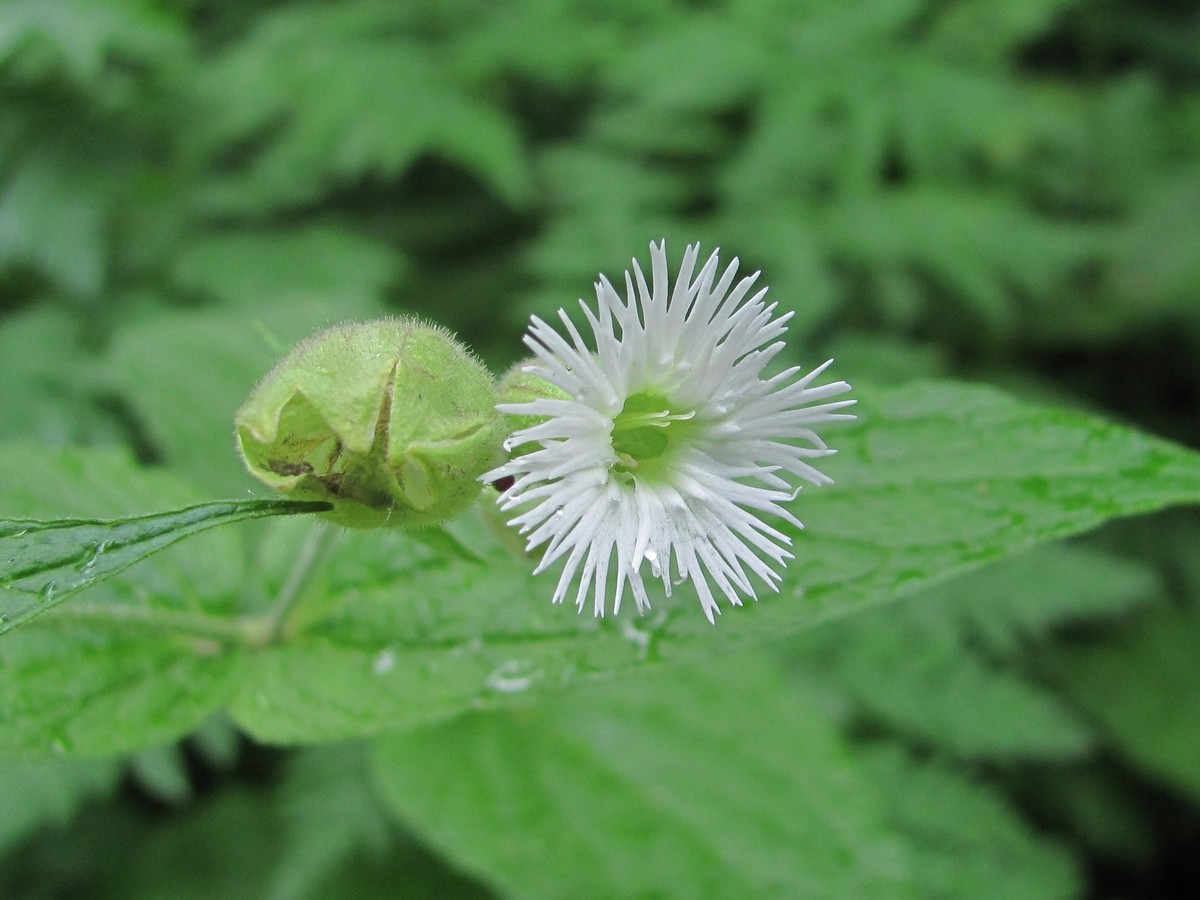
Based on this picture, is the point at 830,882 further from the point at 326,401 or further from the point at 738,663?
the point at 326,401

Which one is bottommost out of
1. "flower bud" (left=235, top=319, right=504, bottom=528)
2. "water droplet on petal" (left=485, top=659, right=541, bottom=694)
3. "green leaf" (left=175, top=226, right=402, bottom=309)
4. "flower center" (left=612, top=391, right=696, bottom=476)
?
"water droplet on petal" (left=485, top=659, right=541, bottom=694)

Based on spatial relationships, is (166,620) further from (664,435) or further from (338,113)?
(338,113)

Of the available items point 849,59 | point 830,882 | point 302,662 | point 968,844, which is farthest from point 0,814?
point 849,59

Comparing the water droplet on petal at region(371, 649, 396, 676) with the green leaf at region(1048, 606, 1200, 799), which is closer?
the water droplet on petal at region(371, 649, 396, 676)

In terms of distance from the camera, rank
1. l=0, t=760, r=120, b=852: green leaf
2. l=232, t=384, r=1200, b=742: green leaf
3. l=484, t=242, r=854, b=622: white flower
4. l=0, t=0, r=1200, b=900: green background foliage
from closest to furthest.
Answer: l=484, t=242, r=854, b=622: white flower, l=232, t=384, r=1200, b=742: green leaf, l=0, t=0, r=1200, b=900: green background foliage, l=0, t=760, r=120, b=852: green leaf

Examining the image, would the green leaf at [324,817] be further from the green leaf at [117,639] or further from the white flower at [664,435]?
the white flower at [664,435]

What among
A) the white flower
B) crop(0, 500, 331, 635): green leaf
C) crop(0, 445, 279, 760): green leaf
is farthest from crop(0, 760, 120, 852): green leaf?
the white flower

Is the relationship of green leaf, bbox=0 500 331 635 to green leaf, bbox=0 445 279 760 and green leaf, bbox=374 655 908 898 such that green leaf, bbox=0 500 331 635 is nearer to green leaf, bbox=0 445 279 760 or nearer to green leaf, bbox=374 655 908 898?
green leaf, bbox=0 445 279 760
